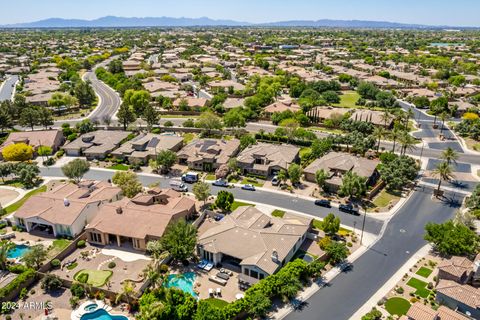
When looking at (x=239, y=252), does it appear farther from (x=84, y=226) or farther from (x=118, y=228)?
(x=84, y=226)

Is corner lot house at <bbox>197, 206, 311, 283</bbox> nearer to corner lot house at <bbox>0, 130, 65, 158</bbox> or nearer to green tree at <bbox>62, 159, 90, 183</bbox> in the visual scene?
green tree at <bbox>62, 159, 90, 183</bbox>

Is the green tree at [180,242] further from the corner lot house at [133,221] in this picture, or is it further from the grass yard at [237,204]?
the grass yard at [237,204]

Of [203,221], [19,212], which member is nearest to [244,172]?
[203,221]

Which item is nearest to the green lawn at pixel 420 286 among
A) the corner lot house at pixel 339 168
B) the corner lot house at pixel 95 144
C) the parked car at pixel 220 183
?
the corner lot house at pixel 339 168

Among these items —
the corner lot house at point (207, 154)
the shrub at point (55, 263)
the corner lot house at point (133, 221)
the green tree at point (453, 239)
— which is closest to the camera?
the green tree at point (453, 239)

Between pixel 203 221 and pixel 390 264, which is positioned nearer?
pixel 390 264

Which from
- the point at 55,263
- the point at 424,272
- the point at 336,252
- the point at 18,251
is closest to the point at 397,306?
the point at 424,272

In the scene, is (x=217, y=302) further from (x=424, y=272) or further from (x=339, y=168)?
(x=339, y=168)
